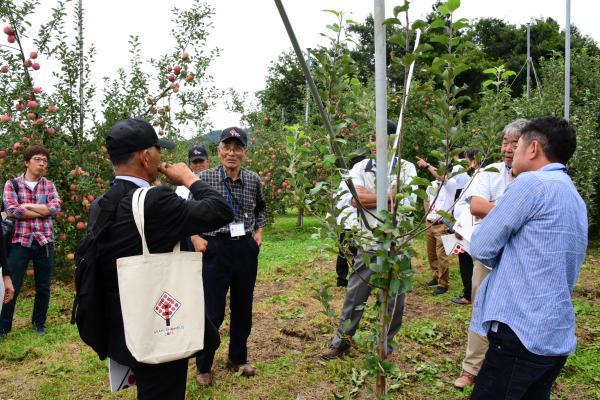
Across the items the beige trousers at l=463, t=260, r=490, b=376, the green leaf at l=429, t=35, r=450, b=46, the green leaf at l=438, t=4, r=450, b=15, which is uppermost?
the green leaf at l=438, t=4, r=450, b=15

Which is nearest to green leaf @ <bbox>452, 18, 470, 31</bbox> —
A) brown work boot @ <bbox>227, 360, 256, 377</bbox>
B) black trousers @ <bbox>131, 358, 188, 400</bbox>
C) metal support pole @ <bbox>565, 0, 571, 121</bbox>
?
black trousers @ <bbox>131, 358, 188, 400</bbox>

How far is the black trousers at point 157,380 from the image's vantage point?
1.98 m

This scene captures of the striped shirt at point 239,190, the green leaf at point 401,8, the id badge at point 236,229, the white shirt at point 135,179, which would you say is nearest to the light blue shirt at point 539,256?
the green leaf at point 401,8

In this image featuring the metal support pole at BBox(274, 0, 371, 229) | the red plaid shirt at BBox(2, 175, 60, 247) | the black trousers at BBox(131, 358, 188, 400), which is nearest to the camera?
the metal support pole at BBox(274, 0, 371, 229)

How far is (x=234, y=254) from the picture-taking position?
11.6 ft

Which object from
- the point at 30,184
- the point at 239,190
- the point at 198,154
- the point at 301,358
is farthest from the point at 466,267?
the point at 30,184

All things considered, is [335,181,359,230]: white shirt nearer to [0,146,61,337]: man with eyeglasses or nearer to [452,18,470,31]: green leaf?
[452,18,470,31]: green leaf

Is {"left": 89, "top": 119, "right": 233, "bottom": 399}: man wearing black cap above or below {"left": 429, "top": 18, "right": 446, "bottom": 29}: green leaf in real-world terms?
below

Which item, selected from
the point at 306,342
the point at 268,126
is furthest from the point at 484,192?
the point at 268,126

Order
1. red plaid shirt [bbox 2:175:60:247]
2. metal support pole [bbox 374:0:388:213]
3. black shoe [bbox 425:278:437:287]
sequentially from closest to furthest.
Answer: metal support pole [bbox 374:0:388:213] < red plaid shirt [bbox 2:175:60:247] < black shoe [bbox 425:278:437:287]

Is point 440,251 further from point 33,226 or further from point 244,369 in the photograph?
point 33,226

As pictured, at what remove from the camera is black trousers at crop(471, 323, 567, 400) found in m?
1.81

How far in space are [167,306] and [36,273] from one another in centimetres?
395

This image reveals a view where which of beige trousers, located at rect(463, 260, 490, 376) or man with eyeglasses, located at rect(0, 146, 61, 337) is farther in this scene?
man with eyeglasses, located at rect(0, 146, 61, 337)
